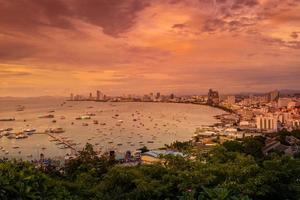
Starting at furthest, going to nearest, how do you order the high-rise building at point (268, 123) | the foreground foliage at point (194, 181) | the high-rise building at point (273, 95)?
the high-rise building at point (273, 95), the high-rise building at point (268, 123), the foreground foliage at point (194, 181)

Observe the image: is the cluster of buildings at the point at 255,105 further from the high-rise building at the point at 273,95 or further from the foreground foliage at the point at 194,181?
the foreground foliage at the point at 194,181

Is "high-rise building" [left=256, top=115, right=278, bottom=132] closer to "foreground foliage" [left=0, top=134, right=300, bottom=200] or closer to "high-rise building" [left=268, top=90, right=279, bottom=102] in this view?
"foreground foliage" [left=0, top=134, right=300, bottom=200]

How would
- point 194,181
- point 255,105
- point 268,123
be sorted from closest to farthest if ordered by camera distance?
point 194,181
point 268,123
point 255,105

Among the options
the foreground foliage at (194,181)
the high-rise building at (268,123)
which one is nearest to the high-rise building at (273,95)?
the high-rise building at (268,123)

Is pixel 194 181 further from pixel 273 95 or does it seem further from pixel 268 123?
pixel 273 95

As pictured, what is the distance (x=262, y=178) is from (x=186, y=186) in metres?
0.87

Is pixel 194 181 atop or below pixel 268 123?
atop

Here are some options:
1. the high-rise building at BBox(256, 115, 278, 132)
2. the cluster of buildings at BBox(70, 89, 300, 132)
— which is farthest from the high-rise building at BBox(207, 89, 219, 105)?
the high-rise building at BBox(256, 115, 278, 132)

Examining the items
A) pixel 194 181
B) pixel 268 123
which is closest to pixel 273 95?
pixel 268 123

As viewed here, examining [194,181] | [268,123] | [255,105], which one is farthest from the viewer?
[255,105]

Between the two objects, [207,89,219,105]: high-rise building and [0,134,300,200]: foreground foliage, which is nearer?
[0,134,300,200]: foreground foliage

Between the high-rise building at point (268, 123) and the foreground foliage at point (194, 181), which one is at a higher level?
the foreground foliage at point (194, 181)

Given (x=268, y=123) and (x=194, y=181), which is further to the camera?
(x=268, y=123)

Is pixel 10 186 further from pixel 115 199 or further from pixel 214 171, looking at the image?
pixel 214 171
